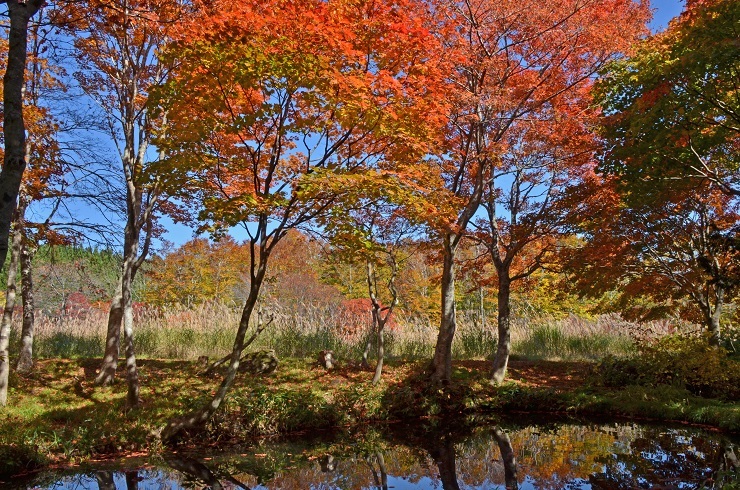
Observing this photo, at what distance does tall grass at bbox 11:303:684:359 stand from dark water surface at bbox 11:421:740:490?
477 cm

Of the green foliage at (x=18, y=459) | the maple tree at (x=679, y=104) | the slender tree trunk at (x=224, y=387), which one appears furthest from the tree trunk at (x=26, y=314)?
the maple tree at (x=679, y=104)

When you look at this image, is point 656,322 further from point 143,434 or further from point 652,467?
point 143,434

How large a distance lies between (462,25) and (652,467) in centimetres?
776

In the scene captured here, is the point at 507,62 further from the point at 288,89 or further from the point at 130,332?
the point at 130,332

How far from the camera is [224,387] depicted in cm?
668

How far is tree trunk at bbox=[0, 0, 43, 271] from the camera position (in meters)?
3.65

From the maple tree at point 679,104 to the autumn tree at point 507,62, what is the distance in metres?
0.64

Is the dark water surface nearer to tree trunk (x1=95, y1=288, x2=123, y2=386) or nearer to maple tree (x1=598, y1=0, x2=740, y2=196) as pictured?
tree trunk (x1=95, y1=288, x2=123, y2=386)

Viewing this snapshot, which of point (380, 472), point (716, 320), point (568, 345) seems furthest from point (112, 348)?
point (568, 345)

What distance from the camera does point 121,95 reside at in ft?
25.9

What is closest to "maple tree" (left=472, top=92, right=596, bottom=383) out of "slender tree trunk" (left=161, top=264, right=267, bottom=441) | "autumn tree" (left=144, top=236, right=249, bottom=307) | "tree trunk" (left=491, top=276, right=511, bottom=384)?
"tree trunk" (left=491, top=276, right=511, bottom=384)

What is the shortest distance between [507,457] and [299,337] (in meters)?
6.97

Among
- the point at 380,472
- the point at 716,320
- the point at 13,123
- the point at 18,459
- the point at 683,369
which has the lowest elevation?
the point at 380,472

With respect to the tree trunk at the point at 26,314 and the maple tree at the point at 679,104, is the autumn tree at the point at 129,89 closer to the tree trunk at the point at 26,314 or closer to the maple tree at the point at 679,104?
the tree trunk at the point at 26,314
